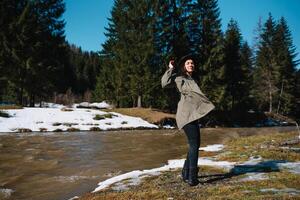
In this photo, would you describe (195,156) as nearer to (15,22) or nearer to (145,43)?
(145,43)

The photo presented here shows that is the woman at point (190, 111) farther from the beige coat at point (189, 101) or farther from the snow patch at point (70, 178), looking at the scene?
the snow patch at point (70, 178)

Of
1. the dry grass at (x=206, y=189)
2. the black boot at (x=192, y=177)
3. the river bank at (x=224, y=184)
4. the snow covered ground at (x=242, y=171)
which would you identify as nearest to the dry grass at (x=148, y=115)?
the snow covered ground at (x=242, y=171)

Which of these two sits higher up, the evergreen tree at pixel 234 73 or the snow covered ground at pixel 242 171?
the evergreen tree at pixel 234 73

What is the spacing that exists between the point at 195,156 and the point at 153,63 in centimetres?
3026

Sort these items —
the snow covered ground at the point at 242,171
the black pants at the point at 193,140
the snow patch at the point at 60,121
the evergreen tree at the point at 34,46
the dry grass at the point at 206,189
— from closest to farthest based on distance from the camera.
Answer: the dry grass at the point at 206,189
the black pants at the point at 193,140
the snow covered ground at the point at 242,171
the snow patch at the point at 60,121
the evergreen tree at the point at 34,46

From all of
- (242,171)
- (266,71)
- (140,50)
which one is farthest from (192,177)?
(266,71)

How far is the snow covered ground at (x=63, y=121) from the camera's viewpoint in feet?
79.4

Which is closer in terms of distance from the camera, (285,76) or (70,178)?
(70,178)

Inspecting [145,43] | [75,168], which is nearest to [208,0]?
[145,43]

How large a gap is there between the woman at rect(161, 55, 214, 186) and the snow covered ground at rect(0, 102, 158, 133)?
1888 centimetres

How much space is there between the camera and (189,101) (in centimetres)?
633

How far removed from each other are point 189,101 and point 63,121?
2091cm

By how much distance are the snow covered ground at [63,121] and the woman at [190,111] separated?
18882mm

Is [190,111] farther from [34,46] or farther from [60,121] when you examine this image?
[34,46]
